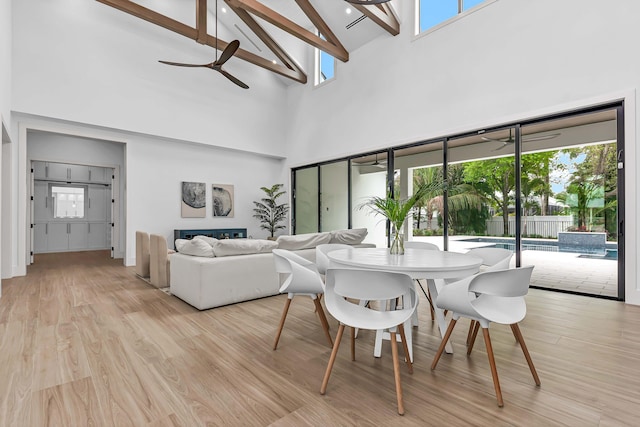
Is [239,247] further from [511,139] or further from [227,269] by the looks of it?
[511,139]

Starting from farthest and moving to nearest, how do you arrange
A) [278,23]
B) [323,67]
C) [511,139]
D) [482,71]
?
1. [323,67]
2. [278,23]
3. [482,71]
4. [511,139]

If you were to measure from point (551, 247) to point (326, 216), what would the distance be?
4700 millimetres

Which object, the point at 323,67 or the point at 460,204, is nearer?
the point at 460,204

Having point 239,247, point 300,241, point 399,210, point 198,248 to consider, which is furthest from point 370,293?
point 198,248

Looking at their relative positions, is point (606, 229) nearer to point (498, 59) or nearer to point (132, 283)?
point (498, 59)

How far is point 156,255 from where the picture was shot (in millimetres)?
4434

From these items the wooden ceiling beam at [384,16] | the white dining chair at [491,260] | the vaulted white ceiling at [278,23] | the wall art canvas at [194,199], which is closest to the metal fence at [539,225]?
the white dining chair at [491,260]

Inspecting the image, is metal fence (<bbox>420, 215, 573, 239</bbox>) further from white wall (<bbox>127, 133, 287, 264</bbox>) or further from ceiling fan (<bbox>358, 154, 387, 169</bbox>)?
white wall (<bbox>127, 133, 287, 264</bbox>)

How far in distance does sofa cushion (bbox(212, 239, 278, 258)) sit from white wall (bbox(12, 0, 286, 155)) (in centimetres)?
428

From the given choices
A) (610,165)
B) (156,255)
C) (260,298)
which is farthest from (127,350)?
(610,165)

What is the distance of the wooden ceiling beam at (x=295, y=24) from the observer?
5.24 metres

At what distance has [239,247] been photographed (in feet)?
11.7

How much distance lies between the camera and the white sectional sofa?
10.8ft

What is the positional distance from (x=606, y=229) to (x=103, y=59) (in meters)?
8.69
